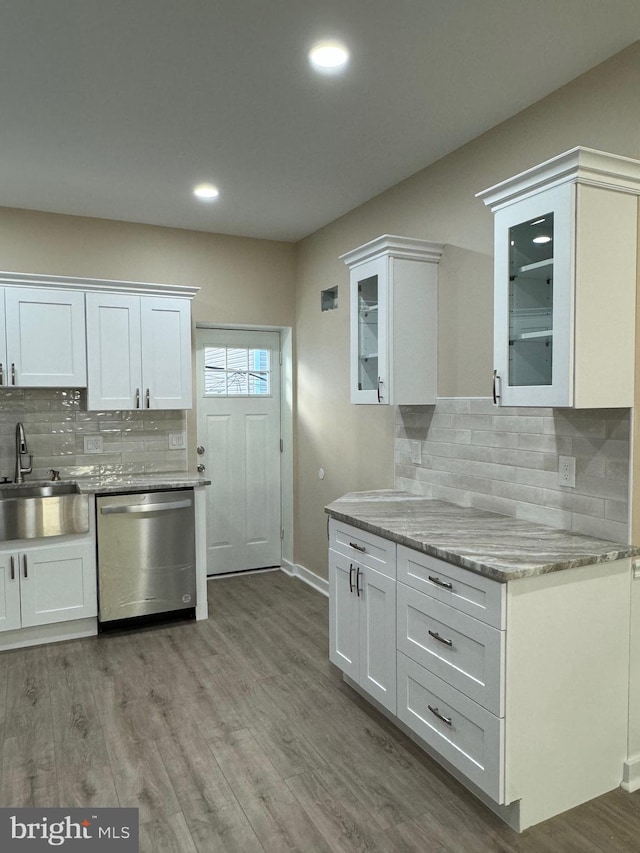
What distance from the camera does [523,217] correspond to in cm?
233

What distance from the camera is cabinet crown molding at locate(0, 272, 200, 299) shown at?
12.4 feet

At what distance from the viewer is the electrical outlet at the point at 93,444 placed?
4.31 metres

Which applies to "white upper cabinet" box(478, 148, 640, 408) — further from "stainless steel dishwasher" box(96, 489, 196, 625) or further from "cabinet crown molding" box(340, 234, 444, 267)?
"stainless steel dishwasher" box(96, 489, 196, 625)

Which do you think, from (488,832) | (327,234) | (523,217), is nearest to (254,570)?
(327,234)

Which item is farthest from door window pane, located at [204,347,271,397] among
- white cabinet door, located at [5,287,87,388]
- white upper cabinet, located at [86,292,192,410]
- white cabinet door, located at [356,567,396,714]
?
white cabinet door, located at [356,567,396,714]

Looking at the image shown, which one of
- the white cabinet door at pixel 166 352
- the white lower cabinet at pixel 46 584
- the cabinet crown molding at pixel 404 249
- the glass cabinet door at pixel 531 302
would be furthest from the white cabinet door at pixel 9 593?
the glass cabinet door at pixel 531 302

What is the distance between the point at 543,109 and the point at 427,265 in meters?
0.91

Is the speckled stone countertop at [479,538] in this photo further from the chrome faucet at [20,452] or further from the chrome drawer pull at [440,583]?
the chrome faucet at [20,452]

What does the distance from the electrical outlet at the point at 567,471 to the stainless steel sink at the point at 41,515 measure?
108 inches

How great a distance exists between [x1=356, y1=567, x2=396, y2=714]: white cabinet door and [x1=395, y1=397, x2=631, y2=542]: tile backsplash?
2.28 feet

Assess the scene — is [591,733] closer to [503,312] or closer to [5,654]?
[503,312]

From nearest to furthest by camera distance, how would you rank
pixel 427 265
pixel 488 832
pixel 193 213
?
pixel 488 832 < pixel 427 265 < pixel 193 213

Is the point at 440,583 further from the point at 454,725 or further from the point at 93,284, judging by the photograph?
the point at 93,284

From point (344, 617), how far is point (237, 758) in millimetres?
806
